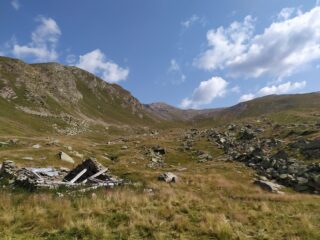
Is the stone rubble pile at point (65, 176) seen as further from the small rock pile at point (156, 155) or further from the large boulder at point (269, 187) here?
the small rock pile at point (156, 155)

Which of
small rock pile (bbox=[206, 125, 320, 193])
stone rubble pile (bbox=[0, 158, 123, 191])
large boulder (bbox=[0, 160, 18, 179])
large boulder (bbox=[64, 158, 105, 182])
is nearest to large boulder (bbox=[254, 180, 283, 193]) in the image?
small rock pile (bbox=[206, 125, 320, 193])

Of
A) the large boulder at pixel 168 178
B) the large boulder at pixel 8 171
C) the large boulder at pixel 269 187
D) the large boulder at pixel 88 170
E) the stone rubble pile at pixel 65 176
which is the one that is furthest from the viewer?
the large boulder at pixel 168 178

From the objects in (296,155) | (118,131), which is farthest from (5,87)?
(296,155)

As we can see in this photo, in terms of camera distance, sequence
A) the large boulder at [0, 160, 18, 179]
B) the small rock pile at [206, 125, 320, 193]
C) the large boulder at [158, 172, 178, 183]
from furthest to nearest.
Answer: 1. the small rock pile at [206, 125, 320, 193]
2. the large boulder at [158, 172, 178, 183]
3. the large boulder at [0, 160, 18, 179]

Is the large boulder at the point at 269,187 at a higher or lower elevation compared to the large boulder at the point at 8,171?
lower

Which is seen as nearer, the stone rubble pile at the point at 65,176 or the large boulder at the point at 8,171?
the stone rubble pile at the point at 65,176

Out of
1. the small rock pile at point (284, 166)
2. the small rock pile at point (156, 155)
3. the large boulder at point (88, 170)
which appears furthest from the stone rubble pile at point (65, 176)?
the small rock pile at point (156, 155)

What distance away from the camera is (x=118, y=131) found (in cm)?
19988

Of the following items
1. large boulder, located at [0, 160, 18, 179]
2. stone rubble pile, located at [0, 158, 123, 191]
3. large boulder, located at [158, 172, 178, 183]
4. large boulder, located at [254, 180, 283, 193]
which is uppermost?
large boulder, located at [0, 160, 18, 179]

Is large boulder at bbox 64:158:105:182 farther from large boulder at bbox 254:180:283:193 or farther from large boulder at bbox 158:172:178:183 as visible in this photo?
large boulder at bbox 254:180:283:193

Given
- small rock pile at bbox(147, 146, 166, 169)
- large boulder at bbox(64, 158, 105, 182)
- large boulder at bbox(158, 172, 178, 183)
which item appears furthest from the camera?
small rock pile at bbox(147, 146, 166, 169)

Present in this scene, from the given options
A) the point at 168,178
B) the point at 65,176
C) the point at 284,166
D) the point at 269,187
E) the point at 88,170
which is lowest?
the point at 269,187

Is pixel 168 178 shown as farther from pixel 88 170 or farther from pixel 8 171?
pixel 8 171

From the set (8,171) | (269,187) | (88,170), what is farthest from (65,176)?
(269,187)
